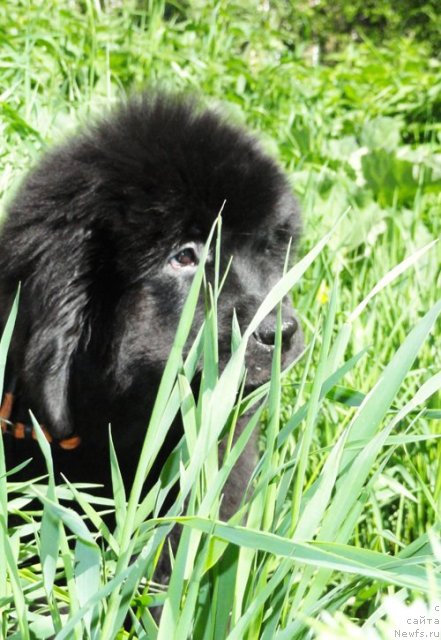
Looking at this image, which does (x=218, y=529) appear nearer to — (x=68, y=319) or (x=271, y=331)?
(x=271, y=331)

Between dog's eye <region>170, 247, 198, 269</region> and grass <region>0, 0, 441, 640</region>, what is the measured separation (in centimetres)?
31

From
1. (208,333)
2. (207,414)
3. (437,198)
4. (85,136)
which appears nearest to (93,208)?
(85,136)

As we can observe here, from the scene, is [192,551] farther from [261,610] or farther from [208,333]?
[208,333]

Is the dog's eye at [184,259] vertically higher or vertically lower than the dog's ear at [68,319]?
higher

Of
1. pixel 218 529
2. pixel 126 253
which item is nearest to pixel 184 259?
pixel 126 253

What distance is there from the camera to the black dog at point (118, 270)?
214cm

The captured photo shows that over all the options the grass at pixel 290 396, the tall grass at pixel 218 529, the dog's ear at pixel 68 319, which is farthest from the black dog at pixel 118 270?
the tall grass at pixel 218 529

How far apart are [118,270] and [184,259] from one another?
0.17m

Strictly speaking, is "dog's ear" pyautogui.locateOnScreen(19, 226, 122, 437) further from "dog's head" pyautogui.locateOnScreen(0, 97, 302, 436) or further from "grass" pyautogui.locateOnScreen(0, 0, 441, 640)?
"grass" pyautogui.locateOnScreen(0, 0, 441, 640)

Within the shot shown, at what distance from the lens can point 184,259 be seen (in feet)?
7.68

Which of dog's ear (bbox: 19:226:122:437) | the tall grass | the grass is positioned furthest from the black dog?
the tall grass

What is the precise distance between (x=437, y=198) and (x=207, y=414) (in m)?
2.89

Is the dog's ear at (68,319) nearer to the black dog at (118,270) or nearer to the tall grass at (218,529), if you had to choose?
the black dog at (118,270)

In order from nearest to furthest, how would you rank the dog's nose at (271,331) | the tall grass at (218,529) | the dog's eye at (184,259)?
the tall grass at (218,529)
the dog's nose at (271,331)
the dog's eye at (184,259)
